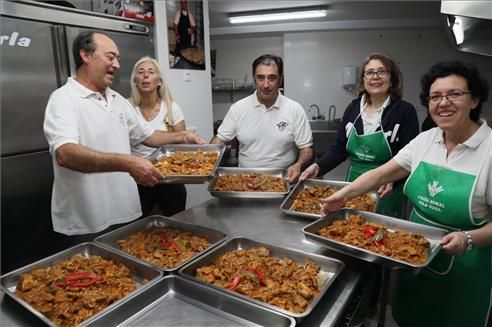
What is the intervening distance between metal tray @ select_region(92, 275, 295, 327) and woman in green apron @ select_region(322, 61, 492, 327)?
869 mm

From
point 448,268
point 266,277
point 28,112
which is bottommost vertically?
point 448,268

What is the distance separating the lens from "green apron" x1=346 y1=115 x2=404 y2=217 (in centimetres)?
255

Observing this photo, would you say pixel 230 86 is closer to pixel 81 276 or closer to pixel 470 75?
pixel 470 75

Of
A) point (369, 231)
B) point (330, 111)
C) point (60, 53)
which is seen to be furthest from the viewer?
point (330, 111)

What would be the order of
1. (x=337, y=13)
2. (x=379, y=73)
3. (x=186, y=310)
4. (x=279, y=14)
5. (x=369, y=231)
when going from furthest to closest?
(x=337, y=13) < (x=279, y=14) < (x=379, y=73) < (x=369, y=231) < (x=186, y=310)

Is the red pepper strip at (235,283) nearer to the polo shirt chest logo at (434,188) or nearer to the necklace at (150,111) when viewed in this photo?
the polo shirt chest logo at (434,188)

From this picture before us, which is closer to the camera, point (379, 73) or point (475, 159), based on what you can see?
point (475, 159)

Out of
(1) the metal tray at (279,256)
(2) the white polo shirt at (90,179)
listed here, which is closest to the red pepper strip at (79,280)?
(1) the metal tray at (279,256)

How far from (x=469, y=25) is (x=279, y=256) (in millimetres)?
2259

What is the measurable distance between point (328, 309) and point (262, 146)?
1.93 meters

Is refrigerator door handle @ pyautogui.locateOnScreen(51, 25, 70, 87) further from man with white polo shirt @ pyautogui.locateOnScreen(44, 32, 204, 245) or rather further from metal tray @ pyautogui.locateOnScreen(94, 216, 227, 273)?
metal tray @ pyautogui.locateOnScreen(94, 216, 227, 273)

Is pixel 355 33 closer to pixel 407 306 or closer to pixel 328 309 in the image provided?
pixel 407 306

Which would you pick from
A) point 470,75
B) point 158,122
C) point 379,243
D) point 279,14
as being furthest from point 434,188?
point 279,14

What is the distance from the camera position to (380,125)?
261cm
